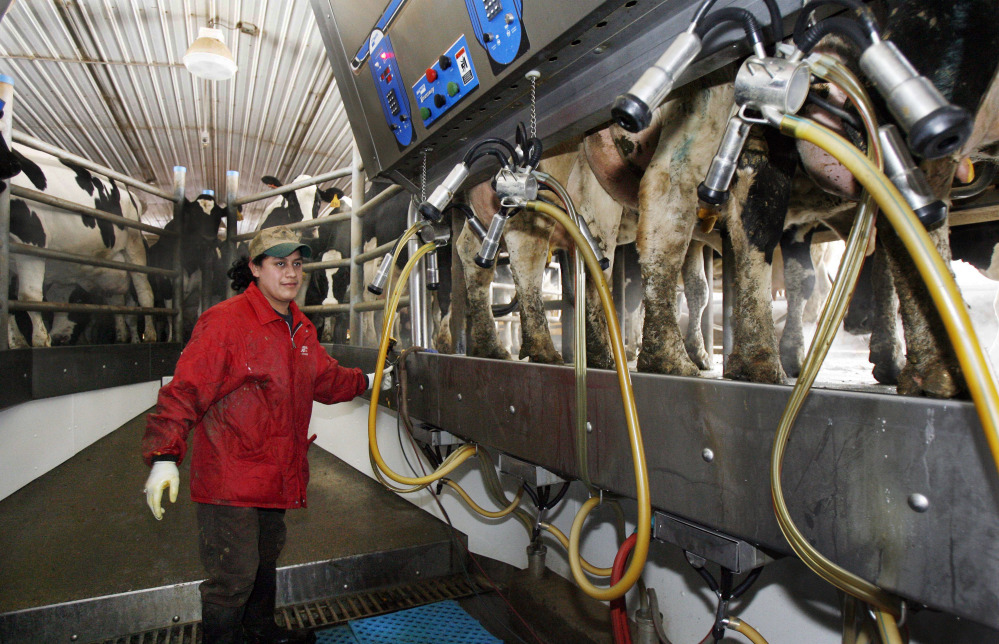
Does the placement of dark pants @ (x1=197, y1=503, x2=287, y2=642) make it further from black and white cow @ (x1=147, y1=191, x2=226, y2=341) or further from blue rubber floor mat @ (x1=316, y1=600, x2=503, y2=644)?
black and white cow @ (x1=147, y1=191, x2=226, y2=341)

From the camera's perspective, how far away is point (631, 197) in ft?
5.37

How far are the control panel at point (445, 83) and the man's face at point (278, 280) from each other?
0.67 meters

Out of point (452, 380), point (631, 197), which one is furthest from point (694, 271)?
point (452, 380)

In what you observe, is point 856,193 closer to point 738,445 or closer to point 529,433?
point 738,445

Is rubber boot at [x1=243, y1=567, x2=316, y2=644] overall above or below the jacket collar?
below

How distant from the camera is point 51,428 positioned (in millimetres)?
3195

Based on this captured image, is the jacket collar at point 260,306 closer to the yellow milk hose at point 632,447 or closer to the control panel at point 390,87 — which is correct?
the control panel at point 390,87

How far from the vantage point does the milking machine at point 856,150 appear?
47cm

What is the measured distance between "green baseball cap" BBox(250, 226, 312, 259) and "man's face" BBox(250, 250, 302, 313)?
0.04 meters

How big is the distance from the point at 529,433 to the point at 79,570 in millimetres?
1721

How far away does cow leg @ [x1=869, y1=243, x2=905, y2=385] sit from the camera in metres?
1.45

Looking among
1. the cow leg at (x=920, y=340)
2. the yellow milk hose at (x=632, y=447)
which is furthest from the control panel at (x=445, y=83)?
the cow leg at (x=920, y=340)

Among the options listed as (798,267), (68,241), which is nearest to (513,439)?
(798,267)

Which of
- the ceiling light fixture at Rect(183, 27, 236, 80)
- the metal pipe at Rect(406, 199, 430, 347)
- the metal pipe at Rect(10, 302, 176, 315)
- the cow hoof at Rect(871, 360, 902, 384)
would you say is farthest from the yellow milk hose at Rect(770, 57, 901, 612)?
the metal pipe at Rect(10, 302, 176, 315)
